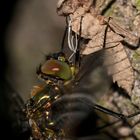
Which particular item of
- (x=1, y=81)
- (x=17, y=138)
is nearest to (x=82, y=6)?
(x=17, y=138)

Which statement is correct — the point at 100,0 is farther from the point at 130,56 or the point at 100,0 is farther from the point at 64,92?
the point at 64,92

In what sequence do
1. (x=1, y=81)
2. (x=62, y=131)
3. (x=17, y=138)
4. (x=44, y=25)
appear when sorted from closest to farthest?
1. (x=62, y=131)
2. (x=17, y=138)
3. (x=1, y=81)
4. (x=44, y=25)

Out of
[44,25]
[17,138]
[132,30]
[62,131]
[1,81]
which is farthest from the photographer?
[44,25]

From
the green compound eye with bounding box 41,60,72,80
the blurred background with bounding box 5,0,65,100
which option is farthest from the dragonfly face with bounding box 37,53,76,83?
the blurred background with bounding box 5,0,65,100

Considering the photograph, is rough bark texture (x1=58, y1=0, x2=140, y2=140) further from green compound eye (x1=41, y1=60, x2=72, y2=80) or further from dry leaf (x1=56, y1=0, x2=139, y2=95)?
green compound eye (x1=41, y1=60, x2=72, y2=80)

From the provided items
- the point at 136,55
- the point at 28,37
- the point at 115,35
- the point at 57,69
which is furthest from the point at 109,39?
the point at 28,37

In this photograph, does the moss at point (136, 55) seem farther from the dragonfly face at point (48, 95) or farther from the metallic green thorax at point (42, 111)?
the metallic green thorax at point (42, 111)

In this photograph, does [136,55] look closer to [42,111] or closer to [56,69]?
[56,69]

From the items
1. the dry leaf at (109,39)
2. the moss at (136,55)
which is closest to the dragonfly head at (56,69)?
the dry leaf at (109,39)
